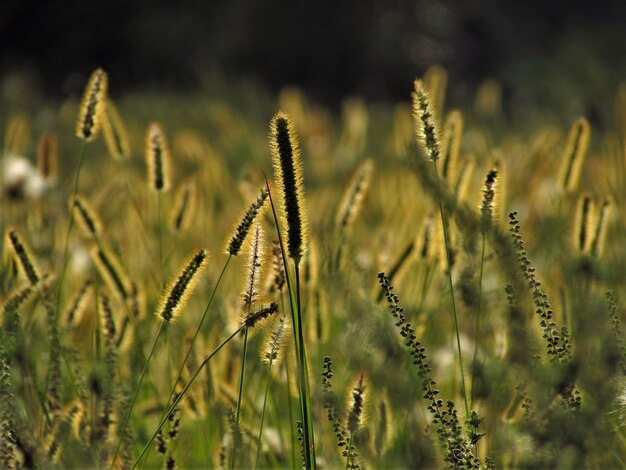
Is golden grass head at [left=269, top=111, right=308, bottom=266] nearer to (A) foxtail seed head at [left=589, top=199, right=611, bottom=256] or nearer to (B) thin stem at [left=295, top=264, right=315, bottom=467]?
(B) thin stem at [left=295, top=264, right=315, bottom=467]

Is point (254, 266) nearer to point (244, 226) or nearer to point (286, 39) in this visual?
point (244, 226)

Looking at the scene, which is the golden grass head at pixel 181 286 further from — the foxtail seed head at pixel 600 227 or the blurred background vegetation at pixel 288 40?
the blurred background vegetation at pixel 288 40

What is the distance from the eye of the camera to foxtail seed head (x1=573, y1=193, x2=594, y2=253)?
1336 mm

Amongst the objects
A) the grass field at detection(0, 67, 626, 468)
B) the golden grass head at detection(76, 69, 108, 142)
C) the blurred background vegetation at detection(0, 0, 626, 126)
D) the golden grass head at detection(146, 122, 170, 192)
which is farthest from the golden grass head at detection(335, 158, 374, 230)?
the blurred background vegetation at detection(0, 0, 626, 126)

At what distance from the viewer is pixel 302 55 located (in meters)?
8.12

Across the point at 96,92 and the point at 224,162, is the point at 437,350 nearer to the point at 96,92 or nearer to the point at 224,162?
the point at 96,92

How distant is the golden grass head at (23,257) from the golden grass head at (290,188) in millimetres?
447

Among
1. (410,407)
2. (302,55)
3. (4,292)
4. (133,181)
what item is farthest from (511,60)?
(410,407)

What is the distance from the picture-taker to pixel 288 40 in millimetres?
8125

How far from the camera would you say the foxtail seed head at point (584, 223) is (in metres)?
1.34

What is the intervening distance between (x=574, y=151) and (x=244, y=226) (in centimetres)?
74

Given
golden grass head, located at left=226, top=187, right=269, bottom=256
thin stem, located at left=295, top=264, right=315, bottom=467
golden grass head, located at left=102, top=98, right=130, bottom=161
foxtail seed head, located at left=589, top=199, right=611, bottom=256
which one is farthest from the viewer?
golden grass head, located at left=102, top=98, right=130, bottom=161

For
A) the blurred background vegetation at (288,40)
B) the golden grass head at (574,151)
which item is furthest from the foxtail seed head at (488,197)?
the blurred background vegetation at (288,40)

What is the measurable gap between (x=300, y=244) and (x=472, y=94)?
6.67 m
